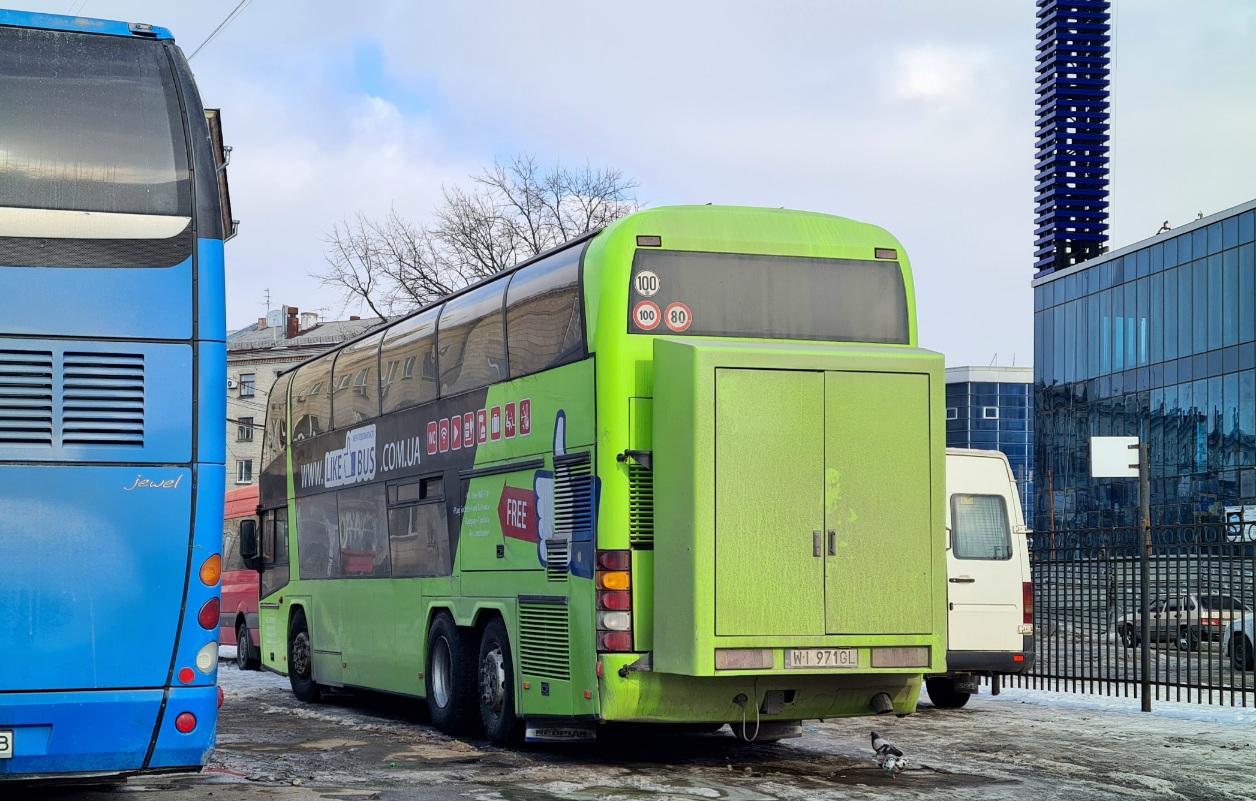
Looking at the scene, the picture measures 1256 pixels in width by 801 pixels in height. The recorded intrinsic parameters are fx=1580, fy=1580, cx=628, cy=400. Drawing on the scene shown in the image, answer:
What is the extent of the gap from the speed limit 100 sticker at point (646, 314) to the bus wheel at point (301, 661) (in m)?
8.91

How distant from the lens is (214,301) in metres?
8.77

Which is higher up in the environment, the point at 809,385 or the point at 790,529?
the point at 809,385

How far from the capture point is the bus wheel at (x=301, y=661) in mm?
19172

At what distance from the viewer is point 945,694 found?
60.0 ft

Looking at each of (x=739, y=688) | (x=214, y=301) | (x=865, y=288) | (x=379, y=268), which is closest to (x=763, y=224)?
(x=865, y=288)

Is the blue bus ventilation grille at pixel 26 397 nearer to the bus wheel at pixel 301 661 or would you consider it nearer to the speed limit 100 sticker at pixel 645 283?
the speed limit 100 sticker at pixel 645 283

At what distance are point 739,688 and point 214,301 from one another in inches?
190

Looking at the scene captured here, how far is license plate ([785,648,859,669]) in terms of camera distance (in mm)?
10977

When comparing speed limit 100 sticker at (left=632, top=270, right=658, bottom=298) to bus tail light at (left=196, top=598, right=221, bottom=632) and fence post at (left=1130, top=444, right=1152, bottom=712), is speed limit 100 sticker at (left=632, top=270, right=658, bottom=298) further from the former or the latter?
fence post at (left=1130, top=444, right=1152, bottom=712)

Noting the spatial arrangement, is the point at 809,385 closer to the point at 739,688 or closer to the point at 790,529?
the point at 790,529

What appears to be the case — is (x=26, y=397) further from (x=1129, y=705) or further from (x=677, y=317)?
(x=1129, y=705)

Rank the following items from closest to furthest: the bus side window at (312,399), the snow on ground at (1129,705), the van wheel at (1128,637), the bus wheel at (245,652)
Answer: the snow on ground at (1129,705) < the van wheel at (1128,637) < the bus side window at (312,399) < the bus wheel at (245,652)

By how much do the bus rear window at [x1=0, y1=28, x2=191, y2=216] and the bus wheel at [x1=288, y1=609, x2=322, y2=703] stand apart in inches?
434

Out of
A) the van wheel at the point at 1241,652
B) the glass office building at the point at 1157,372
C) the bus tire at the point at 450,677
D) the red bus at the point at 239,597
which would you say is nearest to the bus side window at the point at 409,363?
the bus tire at the point at 450,677
